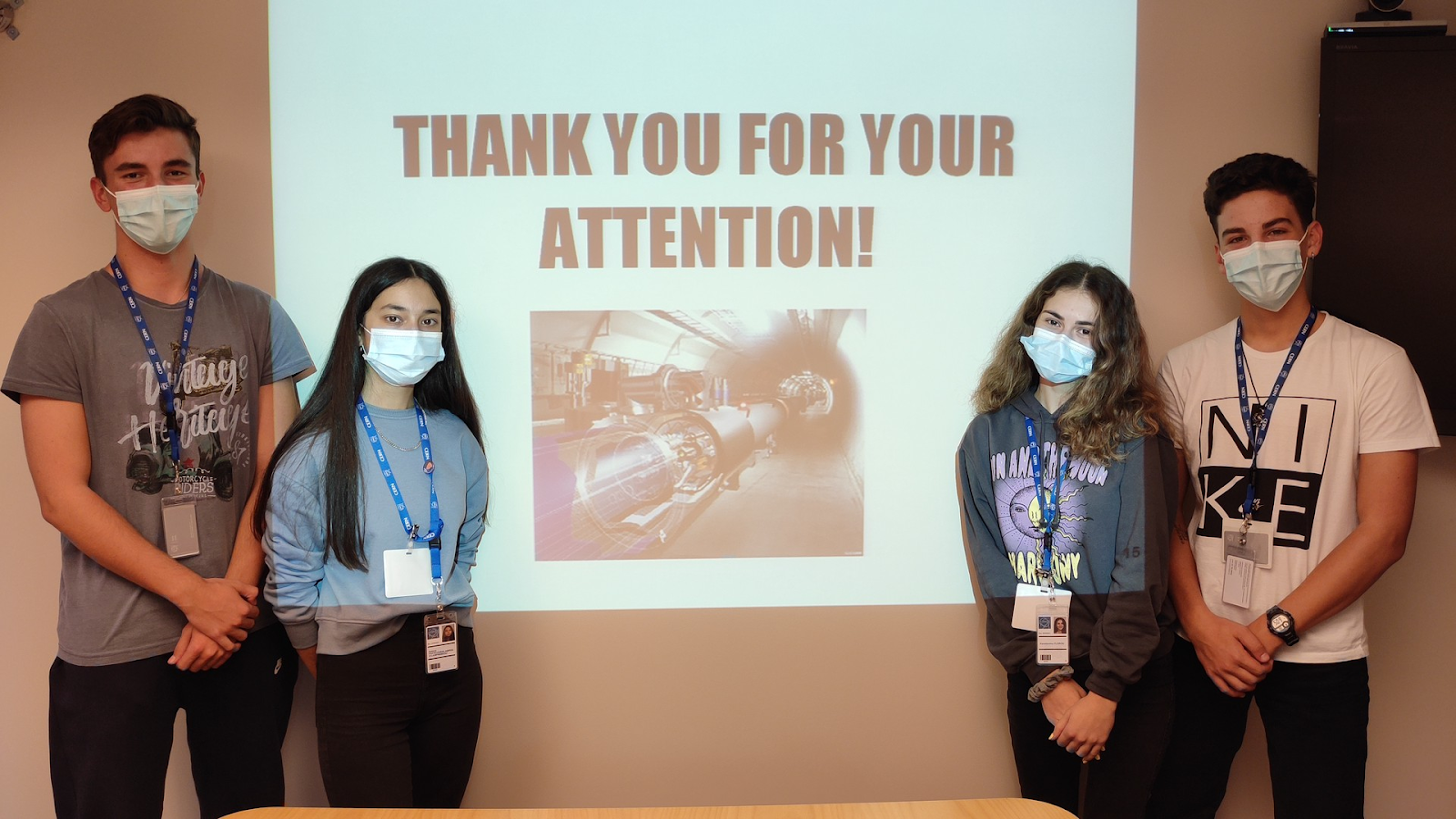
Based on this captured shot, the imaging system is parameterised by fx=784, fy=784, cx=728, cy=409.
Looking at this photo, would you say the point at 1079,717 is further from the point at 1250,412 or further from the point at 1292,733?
the point at 1250,412

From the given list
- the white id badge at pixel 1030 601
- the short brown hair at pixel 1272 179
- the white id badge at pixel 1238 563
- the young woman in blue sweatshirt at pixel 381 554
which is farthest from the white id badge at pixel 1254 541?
the young woman in blue sweatshirt at pixel 381 554

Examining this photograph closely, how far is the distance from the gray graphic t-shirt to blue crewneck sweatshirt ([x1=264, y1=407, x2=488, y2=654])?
0.60ft

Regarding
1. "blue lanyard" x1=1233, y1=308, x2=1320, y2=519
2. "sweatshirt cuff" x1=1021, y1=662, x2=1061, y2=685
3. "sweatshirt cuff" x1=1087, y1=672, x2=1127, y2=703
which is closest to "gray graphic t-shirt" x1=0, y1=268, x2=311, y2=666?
"sweatshirt cuff" x1=1021, y1=662, x2=1061, y2=685

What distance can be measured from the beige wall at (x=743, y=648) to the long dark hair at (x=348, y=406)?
0.55 m

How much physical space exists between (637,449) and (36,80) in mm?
1826

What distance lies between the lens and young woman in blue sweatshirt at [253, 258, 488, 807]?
163 centimetres

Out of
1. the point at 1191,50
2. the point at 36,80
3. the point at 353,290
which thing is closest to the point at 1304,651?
the point at 1191,50

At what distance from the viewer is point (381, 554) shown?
5.51 ft

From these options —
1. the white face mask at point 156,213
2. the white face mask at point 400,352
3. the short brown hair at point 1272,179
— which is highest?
the short brown hair at point 1272,179

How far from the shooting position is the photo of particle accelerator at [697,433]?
2.03m

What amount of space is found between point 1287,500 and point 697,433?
1389 millimetres

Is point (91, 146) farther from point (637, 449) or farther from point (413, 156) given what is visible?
point (637, 449)

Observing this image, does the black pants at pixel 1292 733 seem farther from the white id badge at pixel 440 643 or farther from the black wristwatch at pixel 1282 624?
the white id badge at pixel 440 643

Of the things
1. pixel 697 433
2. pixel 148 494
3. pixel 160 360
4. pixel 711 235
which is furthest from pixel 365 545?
pixel 711 235
